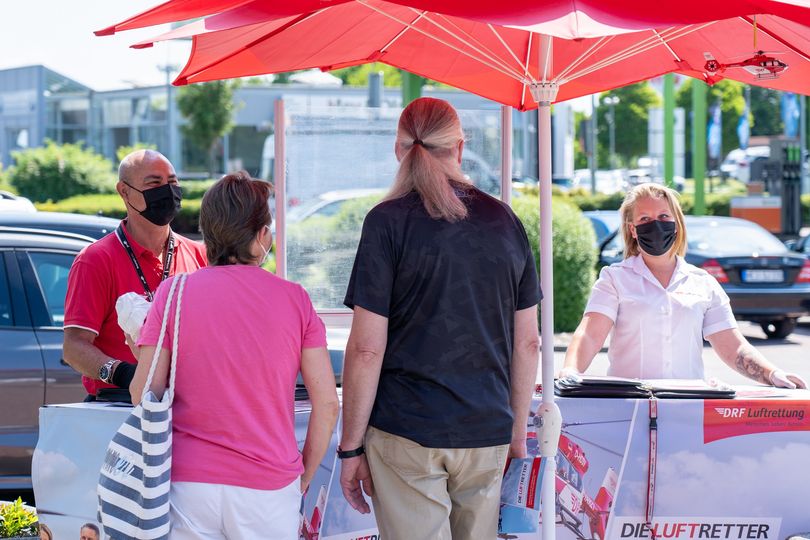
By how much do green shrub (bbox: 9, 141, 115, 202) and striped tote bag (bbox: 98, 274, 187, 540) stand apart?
36.5 metres

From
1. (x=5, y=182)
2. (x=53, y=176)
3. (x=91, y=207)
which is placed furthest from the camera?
(x=5, y=182)

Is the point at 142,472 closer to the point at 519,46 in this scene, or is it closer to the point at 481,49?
the point at 481,49

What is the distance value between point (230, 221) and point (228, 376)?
0.44m

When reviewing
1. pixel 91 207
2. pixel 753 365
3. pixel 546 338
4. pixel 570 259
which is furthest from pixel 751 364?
pixel 91 207

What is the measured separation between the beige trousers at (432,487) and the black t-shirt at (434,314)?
0.17 feet

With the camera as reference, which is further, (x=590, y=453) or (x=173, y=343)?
(x=590, y=453)

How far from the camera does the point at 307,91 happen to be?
150 feet

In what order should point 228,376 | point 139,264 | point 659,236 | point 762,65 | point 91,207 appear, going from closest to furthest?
point 228,376 → point 139,264 → point 762,65 → point 659,236 → point 91,207

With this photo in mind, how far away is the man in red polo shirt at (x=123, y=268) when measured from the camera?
12.1ft

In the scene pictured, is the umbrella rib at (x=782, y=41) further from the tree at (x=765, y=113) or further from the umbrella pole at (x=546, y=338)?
the tree at (x=765, y=113)

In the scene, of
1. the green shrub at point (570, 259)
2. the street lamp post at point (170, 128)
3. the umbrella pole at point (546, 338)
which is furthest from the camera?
the street lamp post at point (170, 128)

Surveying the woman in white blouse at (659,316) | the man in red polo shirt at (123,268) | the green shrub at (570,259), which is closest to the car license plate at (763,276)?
the green shrub at (570,259)

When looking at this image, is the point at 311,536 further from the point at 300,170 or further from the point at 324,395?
the point at 300,170

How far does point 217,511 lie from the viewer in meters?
2.81
